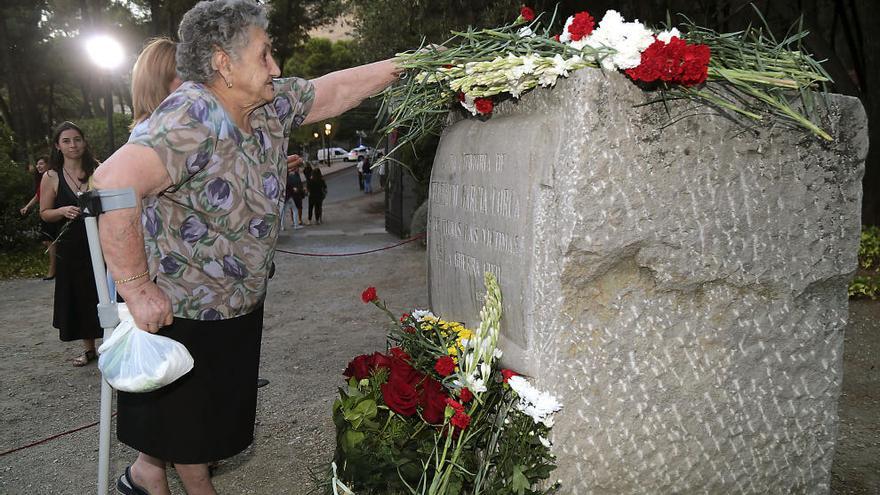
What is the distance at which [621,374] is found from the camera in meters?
2.41

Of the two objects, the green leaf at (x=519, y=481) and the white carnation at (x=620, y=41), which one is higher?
the white carnation at (x=620, y=41)

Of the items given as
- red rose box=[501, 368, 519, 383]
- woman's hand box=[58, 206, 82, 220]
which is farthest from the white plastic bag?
woman's hand box=[58, 206, 82, 220]

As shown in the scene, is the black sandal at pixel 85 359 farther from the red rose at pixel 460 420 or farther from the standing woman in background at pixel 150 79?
the red rose at pixel 460 420

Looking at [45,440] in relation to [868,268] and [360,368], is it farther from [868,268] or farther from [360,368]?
[868,268]

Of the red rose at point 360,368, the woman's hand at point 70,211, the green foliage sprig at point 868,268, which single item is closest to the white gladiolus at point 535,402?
the red rose at point 360,368

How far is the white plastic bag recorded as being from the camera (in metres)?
2.07

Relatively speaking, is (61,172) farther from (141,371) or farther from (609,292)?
(609,292)

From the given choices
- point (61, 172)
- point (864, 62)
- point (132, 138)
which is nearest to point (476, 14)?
point (864, 62)

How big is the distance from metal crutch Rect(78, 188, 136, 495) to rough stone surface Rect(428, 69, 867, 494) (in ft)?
4.19

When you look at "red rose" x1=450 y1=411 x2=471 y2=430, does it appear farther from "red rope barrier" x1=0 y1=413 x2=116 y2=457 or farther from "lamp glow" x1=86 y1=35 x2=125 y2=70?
"lamp glow" x1=86 y1=35 x2=125 y2=70

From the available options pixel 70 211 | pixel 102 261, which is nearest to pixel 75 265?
pixel 70 211

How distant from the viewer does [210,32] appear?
229 cm

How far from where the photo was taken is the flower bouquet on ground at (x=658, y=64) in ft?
7.29

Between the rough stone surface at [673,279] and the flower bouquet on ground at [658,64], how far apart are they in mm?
66
